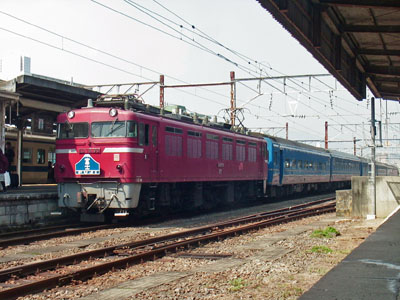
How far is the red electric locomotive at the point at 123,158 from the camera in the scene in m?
15.5

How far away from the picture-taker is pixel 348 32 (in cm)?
1230

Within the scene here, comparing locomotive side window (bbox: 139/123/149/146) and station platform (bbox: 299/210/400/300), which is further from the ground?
locomotive side window (bbox: 139/123/149/146)

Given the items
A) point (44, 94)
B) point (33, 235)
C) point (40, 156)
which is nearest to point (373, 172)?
point (33, 235)

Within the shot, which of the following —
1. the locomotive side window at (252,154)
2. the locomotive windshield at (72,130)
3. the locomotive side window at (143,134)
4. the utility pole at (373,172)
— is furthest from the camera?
the locomotive side window at (252,154)

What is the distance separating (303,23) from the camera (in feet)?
34.2

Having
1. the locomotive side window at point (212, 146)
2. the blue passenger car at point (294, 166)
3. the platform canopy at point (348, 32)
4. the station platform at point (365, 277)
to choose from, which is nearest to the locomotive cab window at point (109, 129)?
the locomotive side window at point (212, 146)

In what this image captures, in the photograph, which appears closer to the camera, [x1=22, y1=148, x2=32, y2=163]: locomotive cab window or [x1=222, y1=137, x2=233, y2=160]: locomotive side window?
[x1=222, y1=137, x2=233, y2=160]: locomotive side window

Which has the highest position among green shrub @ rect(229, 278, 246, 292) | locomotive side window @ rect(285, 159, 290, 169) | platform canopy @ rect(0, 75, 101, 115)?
platform canopy @ rect(0, 75, 101, 115)

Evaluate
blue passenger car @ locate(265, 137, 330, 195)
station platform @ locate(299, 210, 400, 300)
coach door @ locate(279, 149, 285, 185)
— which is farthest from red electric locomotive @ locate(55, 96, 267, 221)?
coach door @ locate(279, 149, 285, 185)

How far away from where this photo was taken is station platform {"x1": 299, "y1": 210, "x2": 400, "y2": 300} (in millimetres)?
5584

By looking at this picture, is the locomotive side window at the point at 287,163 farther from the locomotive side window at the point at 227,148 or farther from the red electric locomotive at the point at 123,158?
the red electric locomotive at the point at 123,158

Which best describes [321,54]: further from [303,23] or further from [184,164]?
[184,164]

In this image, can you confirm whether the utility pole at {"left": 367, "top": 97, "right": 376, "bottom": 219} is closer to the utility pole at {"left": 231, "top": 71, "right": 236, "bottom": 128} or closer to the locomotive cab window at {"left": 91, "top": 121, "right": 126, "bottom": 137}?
the locomotive cab window at {"left": 91, "top": 121, "right": 126, "bottom": 137}

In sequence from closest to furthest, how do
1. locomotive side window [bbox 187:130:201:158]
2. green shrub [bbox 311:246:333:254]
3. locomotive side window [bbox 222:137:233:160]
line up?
green shrub [bbox 311:246:333:254] < locomotive side window [bbox 187:130:201:158] < locomotive side window [bbox 222:137:233:160]
